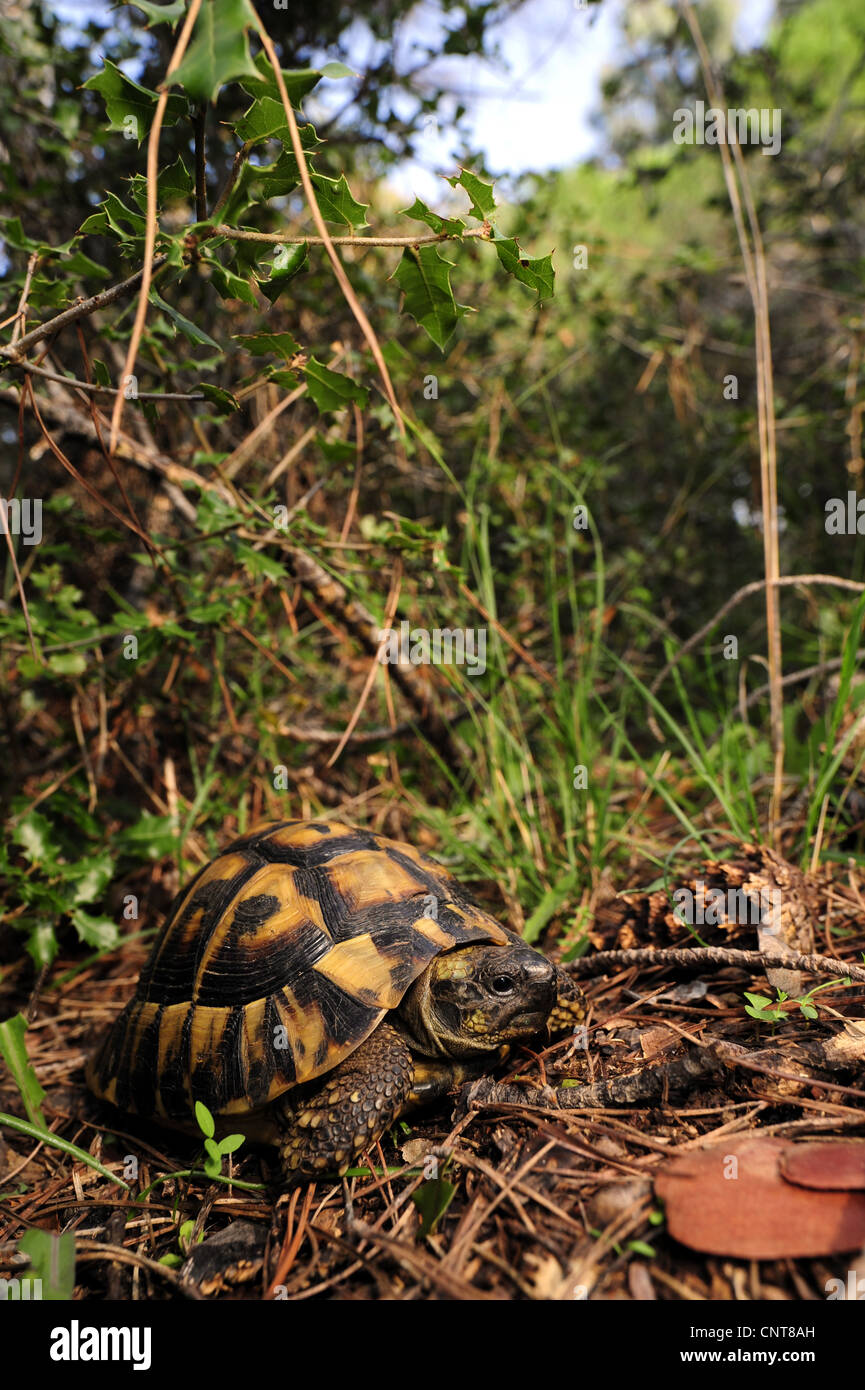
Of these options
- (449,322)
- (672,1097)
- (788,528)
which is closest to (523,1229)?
(672,1097)

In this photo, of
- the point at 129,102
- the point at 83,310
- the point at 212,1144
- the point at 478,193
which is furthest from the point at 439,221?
the point at 212,1144

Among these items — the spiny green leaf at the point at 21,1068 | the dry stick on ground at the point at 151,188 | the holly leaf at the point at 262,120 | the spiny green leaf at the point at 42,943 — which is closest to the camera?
the dry stick on ground at the point at 151,188

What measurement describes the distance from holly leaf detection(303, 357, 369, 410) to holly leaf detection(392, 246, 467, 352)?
0.32 m

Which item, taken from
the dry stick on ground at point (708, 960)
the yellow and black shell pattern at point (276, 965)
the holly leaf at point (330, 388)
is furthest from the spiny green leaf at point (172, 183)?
the dry stick on ground at point (708, 960)

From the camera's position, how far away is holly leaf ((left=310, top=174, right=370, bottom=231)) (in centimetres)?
138

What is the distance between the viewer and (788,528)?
16.7 feet

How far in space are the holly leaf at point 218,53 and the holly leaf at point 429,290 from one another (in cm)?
44

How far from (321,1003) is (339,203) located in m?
1.71

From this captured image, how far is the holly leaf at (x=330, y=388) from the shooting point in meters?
1.77

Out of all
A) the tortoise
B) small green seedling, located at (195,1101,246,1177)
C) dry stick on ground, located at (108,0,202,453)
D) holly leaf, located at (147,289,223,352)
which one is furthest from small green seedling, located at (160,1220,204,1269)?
holly leaf, located at (147,289,223,352)

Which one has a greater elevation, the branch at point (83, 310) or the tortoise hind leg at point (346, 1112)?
the branch at point (83, 310)

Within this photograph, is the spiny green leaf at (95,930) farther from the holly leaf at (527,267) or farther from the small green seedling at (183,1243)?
the holly leaf at (527,267)

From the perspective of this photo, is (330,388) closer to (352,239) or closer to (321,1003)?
(352,239)

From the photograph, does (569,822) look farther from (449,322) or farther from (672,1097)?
(449,322)
